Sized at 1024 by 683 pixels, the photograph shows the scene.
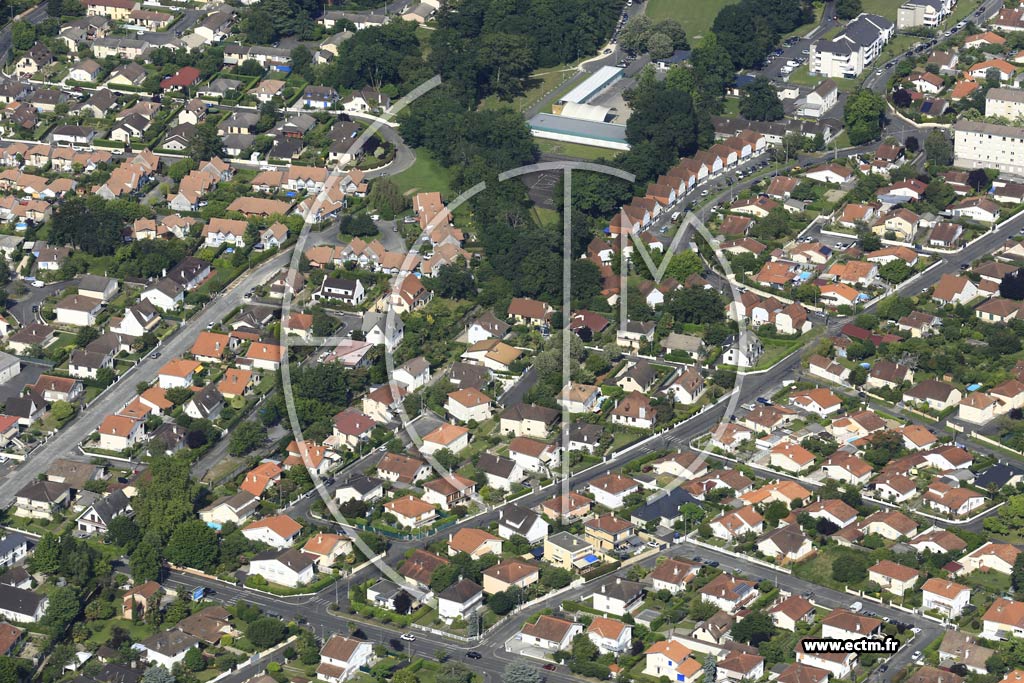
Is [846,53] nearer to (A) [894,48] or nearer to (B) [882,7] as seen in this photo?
(A) [894,48]

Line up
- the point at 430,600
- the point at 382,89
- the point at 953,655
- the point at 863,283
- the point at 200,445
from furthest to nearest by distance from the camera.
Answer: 1. the point at 382,89
2. the point at 863,283
3. the point at 200,445
4. the point at 430,600
5. the point at 953,655

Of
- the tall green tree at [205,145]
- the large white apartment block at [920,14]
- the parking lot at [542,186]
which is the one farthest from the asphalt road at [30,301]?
the large white apartment block at [920,14]

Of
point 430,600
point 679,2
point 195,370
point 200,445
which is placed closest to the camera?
point 430,600

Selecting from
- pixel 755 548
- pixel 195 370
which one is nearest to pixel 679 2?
pixel 195 370

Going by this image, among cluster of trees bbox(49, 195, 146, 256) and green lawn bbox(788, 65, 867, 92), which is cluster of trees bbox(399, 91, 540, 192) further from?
green lawn bbox(788, 65, 867, 92)

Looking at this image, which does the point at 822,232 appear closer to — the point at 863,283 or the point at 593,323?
the point at 863,283

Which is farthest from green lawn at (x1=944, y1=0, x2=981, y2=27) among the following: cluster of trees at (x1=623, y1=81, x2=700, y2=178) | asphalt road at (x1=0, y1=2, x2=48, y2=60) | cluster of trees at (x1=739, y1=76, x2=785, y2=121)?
asphalt road at (x1=0, y1=2, x2=48, y2=60)

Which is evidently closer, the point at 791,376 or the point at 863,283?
the point at 791,376
